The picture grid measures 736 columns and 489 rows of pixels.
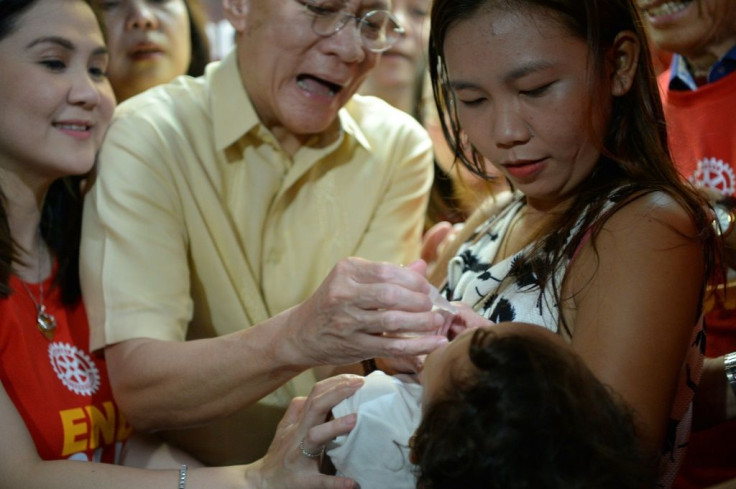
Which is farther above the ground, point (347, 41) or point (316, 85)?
point (347, 41)

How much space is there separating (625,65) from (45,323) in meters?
1.38

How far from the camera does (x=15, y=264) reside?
2.07 m

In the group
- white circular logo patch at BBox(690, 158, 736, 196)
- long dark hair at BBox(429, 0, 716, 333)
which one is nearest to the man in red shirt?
white circular logo patch at BBox(690, 158, 736, 196)

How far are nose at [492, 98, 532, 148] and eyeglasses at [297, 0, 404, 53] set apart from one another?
25.4 inches

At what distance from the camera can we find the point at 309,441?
158 cm

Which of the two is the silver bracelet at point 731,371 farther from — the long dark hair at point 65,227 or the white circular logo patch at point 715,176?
the long dark hair at point 65,227

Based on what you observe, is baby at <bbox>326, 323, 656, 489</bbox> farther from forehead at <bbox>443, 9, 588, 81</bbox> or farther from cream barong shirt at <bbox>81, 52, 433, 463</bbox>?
cream barong shirt at <bbox>81, 52, 433, 463</bbox>

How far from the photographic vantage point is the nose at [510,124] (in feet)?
5.18

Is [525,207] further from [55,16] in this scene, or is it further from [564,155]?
[55,16]

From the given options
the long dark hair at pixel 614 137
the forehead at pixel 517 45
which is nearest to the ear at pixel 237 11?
the long dark hair at pixel 614 137

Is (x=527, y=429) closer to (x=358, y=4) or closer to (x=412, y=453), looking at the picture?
(x=412, y=453)

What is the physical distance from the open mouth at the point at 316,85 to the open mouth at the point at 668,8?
824mm

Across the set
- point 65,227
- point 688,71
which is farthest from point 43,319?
point 688,71

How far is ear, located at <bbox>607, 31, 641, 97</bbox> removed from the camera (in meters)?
1.62
